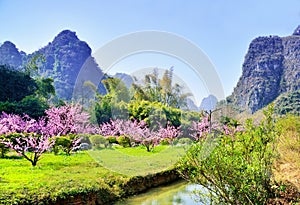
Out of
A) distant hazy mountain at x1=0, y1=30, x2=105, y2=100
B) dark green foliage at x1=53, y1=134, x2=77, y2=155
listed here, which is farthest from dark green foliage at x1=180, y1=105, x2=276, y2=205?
distant hazy mountain at x1=0, y1=30, x2=105, y2=100

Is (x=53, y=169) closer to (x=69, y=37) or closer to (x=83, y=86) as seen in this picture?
(x=83, y=86)

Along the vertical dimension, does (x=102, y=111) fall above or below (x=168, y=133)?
above

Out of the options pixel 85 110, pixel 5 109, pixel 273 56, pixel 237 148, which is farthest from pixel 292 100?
pixel 237 148

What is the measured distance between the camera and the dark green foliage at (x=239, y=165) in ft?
13.8

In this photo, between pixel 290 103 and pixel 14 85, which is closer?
pixel 14 85

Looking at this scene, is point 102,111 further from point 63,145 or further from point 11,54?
point 11,54

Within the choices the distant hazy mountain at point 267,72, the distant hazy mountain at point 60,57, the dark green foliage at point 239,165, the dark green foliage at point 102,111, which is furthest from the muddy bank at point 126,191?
the distant hazy mountain at point 60,57

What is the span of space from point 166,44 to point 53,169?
13.6 ft

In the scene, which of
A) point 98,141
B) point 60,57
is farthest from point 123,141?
point 60,57

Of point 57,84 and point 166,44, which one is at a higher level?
point 57,84

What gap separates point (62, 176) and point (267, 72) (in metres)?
59.4

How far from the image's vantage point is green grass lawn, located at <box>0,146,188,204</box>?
580 centimetres

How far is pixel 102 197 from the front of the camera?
6.97 meters

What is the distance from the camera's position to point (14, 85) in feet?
72.6
